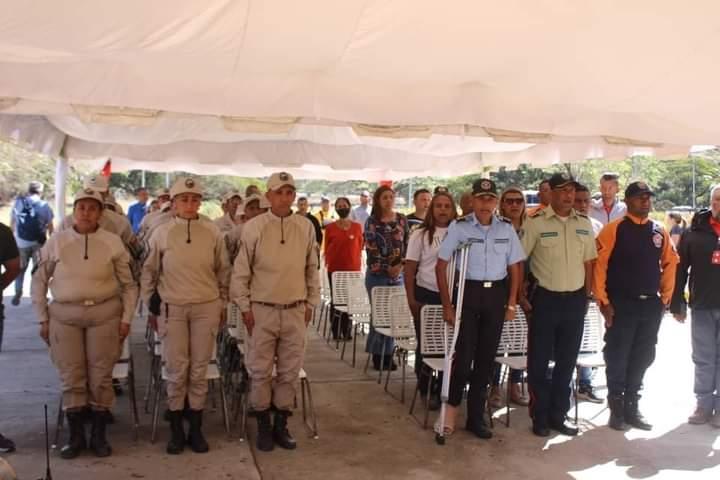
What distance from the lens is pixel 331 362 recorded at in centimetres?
788

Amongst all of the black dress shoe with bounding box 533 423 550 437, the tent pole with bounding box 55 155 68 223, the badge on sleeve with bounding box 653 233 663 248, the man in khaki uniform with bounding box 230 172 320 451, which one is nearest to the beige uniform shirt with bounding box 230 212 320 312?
the man in khaki uniform with bounding box 230 172 320 451

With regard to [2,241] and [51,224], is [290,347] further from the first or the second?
[51,224]

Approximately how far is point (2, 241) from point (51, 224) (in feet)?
23.3

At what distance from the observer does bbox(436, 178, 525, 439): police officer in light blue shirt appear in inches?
201

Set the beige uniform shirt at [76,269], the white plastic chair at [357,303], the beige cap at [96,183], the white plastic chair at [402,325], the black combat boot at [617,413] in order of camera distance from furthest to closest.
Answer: the white plastic chair at [357,303]
the white plastic chair at [402,325]
the black combat boot at [617,413]
the beige cap at [96,183]
the beige uniform shirt at [76,269]

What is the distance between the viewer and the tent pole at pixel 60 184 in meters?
11.1

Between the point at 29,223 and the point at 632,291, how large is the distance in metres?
9.04

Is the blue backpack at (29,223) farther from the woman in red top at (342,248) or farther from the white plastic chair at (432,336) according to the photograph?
the white plastic chair at (432,336)

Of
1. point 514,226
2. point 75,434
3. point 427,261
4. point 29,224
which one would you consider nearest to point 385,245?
point 427,261

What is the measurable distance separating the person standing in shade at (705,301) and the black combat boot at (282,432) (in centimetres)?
318

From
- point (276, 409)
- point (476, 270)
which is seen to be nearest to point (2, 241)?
point (276, 409)

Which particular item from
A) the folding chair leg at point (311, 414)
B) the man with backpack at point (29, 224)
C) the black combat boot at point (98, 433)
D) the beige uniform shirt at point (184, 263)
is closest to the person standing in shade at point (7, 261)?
the black combat boot at point (98, 433)

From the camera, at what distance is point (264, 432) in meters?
4.99

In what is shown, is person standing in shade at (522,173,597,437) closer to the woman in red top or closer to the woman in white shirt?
the woman in white shirt
